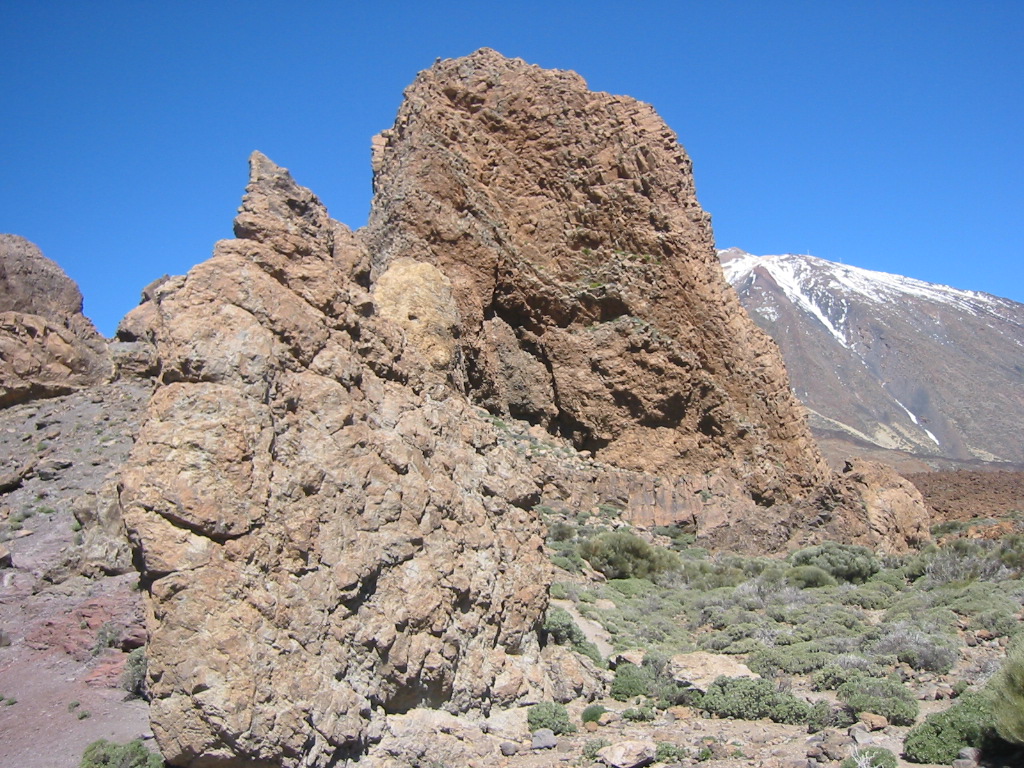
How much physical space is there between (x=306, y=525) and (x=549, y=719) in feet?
9.43

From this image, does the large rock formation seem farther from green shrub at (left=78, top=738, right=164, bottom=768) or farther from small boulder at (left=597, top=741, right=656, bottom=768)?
green shrub at (left=78, top=738, right=164, bottom=768)

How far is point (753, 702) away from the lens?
7.83m

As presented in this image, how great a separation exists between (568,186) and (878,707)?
18153 millimetres

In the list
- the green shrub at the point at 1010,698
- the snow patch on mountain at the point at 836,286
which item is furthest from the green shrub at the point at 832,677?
the snow patch on mountain at the point at 836,286

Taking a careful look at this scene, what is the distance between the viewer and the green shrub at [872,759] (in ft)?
A: 19.9

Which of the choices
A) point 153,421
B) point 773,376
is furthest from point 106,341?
point 153,421

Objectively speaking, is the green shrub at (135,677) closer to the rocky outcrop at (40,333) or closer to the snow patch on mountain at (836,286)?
the rocky outcrop at (40,333)

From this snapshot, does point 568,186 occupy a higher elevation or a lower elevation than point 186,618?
higher

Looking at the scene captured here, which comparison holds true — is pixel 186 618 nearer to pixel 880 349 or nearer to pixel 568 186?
pixel 568 186

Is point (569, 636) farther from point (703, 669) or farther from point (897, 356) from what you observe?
point (897, 356)

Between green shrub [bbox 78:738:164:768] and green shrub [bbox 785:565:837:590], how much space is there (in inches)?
466

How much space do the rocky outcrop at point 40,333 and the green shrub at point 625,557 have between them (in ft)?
54.5

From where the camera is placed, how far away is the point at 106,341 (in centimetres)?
2830

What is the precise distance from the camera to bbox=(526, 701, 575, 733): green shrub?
23.9 feet
